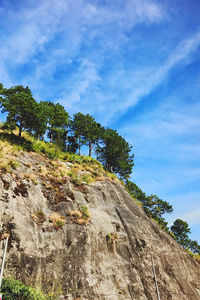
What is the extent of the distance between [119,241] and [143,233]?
4.91 m

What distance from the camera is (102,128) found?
48469 millimetres

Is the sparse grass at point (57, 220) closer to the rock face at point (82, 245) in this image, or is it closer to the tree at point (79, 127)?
the rock face at point (82, 245)

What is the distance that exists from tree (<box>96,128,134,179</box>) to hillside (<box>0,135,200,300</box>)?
52.6 ft

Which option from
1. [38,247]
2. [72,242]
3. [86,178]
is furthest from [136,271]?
[86,178]

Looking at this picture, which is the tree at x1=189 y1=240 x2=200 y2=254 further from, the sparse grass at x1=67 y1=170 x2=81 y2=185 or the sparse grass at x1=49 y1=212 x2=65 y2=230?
the sparse grass at x1=49 y1=212 x2=65 y2=230

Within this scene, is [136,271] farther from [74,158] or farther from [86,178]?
[74,158]

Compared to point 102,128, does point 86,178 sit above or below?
below

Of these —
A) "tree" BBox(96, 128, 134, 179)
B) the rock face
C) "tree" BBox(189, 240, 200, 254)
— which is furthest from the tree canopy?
"tree" BBox(189, 240, 200, 254)

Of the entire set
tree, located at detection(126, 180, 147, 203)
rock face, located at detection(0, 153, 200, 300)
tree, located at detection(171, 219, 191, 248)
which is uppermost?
tree, located at detection(126, 180, 147, 203)

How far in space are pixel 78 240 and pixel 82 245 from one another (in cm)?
56

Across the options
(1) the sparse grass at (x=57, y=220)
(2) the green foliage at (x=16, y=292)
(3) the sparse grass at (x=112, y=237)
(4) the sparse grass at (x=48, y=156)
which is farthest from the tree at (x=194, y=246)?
(2) the green foliage at (x=16, y=292)

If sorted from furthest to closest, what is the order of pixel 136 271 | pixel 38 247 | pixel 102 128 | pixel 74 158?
pixel 102 128
pixel 74 158
pixel 136 271
pixel 38 247

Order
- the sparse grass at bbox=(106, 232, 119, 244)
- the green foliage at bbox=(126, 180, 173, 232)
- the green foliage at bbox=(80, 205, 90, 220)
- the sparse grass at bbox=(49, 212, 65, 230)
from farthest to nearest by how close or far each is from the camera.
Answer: the green foliage at bbox=(126, 180, 173, 232) → the green foliage at bbox=(80, 205, 90, 220) → the sparse grass at bbox=(106, 232, 119, 244) → the sparse grass at bbox=(49, 212, 65, 230)

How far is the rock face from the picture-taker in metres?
14.8
